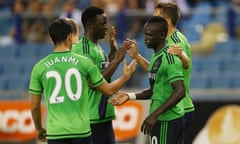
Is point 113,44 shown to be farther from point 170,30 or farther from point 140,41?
point 140,41

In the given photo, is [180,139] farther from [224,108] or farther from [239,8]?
[239,8]

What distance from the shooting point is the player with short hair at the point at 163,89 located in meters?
8.64

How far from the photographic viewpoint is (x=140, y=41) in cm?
1592

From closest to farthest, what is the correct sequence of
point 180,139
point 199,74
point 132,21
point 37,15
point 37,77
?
point 37,77 → point 180,139 → point 199,74 → point 132,21 → point 37,15

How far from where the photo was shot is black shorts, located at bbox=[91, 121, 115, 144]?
9750mm

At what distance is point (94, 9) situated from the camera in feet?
31.3

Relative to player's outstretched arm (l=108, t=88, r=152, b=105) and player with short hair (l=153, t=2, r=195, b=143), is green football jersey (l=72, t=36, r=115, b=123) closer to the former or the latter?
player's outstretched arm (l=108, t=88, r=152, b=105)

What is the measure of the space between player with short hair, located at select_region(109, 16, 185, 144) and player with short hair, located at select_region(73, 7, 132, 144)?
2.05 feet

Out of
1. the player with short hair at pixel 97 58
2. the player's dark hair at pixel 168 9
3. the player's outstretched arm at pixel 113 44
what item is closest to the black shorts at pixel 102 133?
the player with short hair at pixel 97 58

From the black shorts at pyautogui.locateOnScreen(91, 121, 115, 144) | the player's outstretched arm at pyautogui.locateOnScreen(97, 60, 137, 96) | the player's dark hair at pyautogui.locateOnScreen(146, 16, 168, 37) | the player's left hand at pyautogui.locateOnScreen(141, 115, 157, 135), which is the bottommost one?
the black shorts at pyautogui.locateOnScreen(91, 121, 115, 144)

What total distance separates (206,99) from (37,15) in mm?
5461

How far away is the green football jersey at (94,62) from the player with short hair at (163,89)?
0.69 m

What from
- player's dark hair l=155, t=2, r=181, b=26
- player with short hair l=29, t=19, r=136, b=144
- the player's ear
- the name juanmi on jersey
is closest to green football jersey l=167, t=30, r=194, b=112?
player's dark hair l=155, t=2, r=181, b=26

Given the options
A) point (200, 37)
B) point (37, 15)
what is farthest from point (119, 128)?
point (37, 15)
